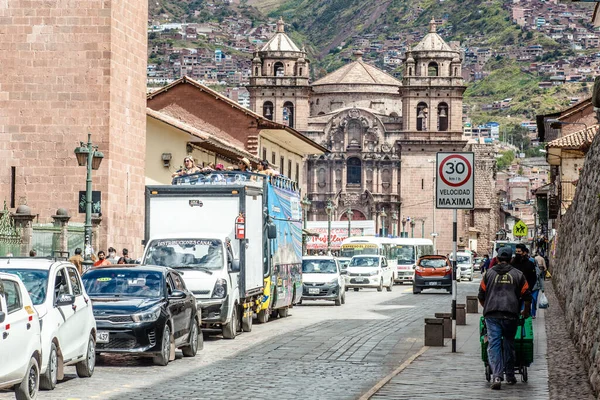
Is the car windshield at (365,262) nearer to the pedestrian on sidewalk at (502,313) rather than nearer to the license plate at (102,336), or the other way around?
the license plate at (102,336)

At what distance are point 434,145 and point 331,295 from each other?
97261mm

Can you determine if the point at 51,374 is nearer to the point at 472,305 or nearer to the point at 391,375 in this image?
the point at 391,375

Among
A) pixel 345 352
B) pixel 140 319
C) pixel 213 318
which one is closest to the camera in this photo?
pixel 140 319

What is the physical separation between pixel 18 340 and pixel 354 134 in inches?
5115

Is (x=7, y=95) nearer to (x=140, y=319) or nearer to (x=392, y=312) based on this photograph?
(x=392, y=312)

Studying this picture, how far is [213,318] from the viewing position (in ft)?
74.6

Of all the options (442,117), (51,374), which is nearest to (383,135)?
(442,117)

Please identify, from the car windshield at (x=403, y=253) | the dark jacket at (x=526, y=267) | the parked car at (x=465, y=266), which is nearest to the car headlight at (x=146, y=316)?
the dark jacket at (x=526, y=267)

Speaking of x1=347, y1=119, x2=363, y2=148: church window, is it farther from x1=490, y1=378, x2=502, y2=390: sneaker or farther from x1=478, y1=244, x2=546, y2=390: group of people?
x1=490, y1=378, x2=502, y2=390: sneaker

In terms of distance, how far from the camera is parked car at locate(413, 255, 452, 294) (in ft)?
168

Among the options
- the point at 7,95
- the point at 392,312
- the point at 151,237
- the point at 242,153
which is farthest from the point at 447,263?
the point at 151,237

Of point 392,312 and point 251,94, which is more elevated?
point 251,94

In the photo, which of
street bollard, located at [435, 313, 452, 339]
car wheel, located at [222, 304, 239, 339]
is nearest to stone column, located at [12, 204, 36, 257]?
car wheel, located at [222, 304, 239, 339]

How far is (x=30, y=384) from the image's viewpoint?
1369 cm
